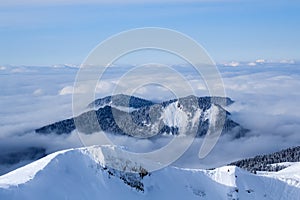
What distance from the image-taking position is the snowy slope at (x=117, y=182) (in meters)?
60.5

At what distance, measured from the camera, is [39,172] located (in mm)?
63469

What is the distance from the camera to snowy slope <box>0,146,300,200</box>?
60500 millimetres

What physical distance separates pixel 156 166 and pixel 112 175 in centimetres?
1255

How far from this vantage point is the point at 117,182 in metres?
72.1

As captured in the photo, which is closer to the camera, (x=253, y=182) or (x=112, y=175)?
(x=112, y=175)

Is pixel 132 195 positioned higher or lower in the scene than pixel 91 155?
lower

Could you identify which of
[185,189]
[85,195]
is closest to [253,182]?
[185,189]

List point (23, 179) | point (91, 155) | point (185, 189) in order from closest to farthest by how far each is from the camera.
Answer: point (23, 179), point (91, 155), point (185, 189)

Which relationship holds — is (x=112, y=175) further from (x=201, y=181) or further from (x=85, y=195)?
(x=201, y=181)

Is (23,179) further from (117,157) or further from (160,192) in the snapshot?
(160,192)

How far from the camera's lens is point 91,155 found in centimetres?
7475

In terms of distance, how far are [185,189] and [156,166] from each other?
290 inches

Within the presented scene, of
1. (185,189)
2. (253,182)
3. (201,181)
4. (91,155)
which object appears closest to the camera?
(91,155)

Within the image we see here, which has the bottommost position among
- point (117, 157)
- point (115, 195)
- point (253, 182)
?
point (253, 182)
